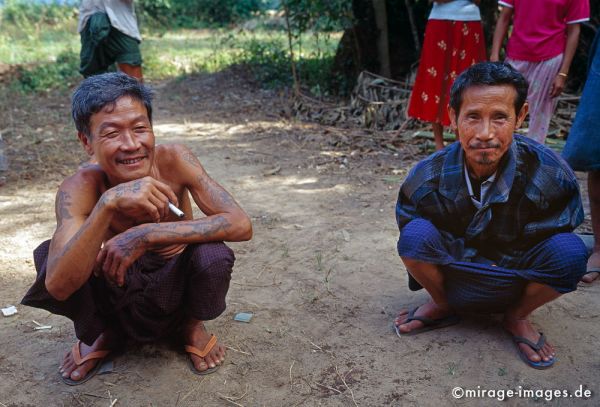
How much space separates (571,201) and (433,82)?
2.85m

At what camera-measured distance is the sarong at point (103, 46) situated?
5.14 metres

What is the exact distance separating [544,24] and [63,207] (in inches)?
132

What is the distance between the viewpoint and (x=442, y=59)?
188 inches

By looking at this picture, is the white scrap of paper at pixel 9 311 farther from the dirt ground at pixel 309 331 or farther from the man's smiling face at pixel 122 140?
the man's smiling face at pixel 122 140

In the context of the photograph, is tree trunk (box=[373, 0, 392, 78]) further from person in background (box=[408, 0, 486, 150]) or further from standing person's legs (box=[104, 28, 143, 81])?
standing person's legs (box=[104, 28, 143, 81])

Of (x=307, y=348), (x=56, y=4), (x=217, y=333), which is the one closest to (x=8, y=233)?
(x=217, y=333)

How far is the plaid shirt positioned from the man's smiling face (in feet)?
3.61

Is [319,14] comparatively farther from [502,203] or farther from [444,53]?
[502,203]

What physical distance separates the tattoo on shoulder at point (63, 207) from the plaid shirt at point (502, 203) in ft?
4.38

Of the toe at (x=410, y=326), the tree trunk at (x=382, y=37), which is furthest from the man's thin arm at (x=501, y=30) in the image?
the tree trunk at (x=382, y=37)

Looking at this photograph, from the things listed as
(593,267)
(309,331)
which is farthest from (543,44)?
(309,331)

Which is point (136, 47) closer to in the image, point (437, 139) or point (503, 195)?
point (437, 139)

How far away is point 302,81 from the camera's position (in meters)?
8.38

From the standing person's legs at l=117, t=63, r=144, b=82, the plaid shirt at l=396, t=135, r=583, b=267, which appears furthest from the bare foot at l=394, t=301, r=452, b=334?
the standing person's legs at l=117, t=63, r=144, b=82
